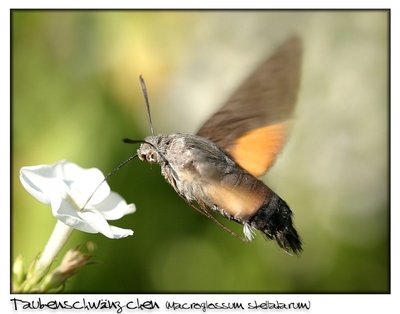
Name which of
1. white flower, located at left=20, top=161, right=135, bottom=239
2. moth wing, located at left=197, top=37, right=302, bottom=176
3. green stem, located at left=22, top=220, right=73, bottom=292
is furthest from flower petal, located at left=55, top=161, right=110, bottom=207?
moth wing, located at left=197, top=37, right=302, bottom=176

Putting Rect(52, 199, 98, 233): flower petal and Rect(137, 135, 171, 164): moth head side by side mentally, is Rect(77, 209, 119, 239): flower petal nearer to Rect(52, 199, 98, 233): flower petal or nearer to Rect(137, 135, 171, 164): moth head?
Rect(52, 199, 98, 233): flower petal

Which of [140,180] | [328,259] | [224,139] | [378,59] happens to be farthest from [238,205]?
[378,59]

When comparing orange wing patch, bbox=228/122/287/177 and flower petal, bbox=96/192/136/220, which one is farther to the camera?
orange wing patch, bbox=228/122/287/177

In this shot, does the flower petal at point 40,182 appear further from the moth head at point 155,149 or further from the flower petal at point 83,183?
the moth head at point 155,149

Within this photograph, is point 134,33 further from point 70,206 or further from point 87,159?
point 70,206

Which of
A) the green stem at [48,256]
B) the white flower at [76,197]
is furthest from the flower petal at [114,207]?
the green stem at [48,256]

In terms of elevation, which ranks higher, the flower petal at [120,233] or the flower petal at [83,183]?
the flower petal at [83,183]
